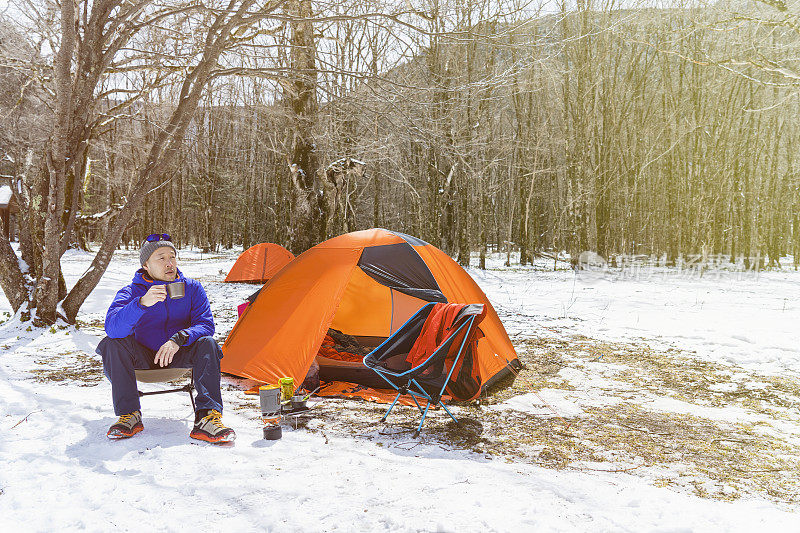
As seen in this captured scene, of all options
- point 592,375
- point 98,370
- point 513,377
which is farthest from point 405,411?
point 98,370

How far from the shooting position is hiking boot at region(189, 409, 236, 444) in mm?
3262

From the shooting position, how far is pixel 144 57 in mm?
7141

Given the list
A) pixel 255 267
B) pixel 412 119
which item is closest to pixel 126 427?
pixel 412 119

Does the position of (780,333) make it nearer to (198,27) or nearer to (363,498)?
(363,498)

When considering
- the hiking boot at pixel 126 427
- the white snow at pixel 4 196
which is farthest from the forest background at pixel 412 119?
the white snow at pixel 4 196

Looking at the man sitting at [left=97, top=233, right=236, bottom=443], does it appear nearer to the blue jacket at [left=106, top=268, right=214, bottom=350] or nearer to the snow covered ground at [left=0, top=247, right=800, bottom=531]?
the blue jacket at [left=106, top=268, right=214, bottom=350]

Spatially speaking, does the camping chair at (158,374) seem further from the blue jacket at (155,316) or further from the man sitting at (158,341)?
the blue jacket at (155,316)

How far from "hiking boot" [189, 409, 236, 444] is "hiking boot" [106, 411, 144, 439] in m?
0.36

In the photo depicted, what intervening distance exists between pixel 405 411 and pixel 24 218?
7.73 m

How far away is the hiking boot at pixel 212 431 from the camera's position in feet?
10.7

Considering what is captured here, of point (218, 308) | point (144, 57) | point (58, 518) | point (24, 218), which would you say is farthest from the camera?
point (218, 308)

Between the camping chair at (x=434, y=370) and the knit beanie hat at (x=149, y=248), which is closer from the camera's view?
the knit beanie hat at (x=149, y=248)

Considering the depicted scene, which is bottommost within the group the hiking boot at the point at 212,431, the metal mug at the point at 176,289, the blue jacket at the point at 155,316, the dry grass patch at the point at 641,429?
the dry grass patch at the point at 641,429

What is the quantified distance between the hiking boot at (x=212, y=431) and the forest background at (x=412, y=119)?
13.3 feet
